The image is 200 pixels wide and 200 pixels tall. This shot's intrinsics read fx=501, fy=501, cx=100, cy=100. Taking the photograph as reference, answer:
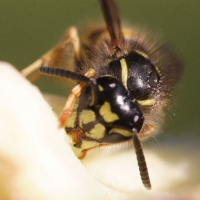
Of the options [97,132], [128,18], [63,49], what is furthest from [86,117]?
[128,18]

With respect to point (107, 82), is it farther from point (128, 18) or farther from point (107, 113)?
point (128, 18)

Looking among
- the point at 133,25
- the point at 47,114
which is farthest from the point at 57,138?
the point at 133,25

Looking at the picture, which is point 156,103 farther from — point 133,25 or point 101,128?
point 133,25

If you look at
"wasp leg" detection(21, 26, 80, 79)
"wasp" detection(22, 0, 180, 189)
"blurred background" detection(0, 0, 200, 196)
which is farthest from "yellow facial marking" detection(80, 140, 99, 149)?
"blurred background" detection(0, 0, 200, 196)

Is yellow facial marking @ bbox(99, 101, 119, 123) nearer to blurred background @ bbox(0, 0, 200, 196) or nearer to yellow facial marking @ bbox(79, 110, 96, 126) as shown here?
yellow facial marking @ bbox(79, 110, 96, 126)

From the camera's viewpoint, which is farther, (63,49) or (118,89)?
(63,49)
